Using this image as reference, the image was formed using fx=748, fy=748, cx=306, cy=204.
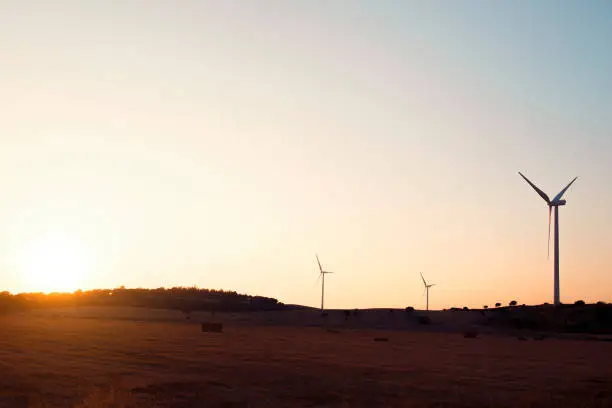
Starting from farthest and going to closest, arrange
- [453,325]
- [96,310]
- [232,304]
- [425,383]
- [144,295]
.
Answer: [144,295] → [232,304] → [96,310] → [453,325] → [425,383]

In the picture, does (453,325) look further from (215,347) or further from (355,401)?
(355,401)

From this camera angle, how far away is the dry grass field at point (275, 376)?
25578 millimetres

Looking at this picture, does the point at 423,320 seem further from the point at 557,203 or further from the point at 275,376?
the point at 275,376

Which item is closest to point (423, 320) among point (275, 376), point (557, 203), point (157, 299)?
point (557, 203)

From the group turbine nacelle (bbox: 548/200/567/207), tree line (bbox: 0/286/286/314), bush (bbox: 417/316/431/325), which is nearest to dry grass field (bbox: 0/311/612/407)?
turbine nacelle (bbox: 548/200/567/207)

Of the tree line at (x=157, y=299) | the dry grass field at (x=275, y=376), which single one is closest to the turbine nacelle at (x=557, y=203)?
the dry grass field at (x=275, y=376)

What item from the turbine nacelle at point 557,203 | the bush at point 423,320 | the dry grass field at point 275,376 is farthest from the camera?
the bush at point 423,320

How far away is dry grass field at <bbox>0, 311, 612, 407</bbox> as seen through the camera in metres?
25.6

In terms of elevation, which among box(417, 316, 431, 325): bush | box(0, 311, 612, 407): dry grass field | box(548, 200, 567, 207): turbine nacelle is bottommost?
box(0, 311, 612, 407): dry grass field

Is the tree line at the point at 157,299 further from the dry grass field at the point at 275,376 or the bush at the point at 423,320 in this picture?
the dry grass field at the point at 275,376

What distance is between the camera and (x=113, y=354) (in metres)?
39.5

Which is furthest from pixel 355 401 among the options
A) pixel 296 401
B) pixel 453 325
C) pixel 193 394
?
pixel 453 325

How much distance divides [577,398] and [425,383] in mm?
6186

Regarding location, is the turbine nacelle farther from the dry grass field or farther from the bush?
the dry grass field
